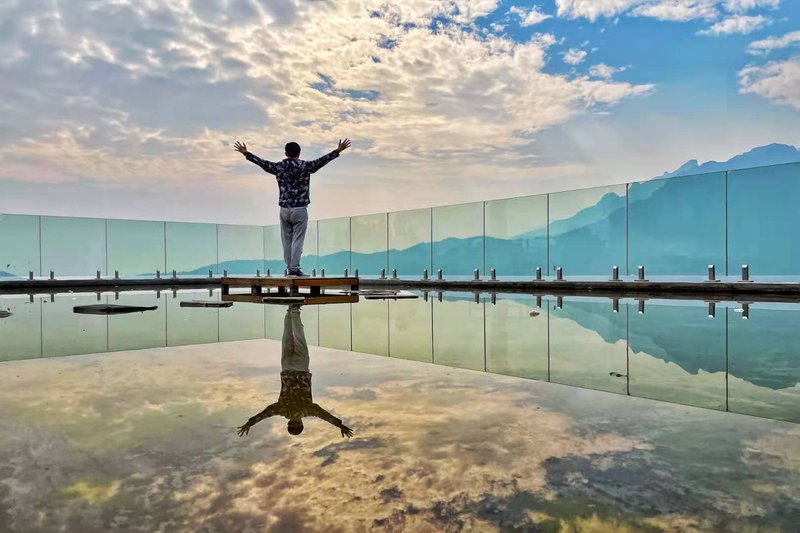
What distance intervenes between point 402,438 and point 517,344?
2.35 meters

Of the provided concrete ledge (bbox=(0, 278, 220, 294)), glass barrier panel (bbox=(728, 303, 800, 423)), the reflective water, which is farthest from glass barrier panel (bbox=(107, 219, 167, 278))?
glass barrier panel (bbox=(728, 303, 800, 423))

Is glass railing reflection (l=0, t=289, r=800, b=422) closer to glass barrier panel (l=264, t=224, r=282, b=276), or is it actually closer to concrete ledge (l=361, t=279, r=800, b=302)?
concrete ledge (l=361, t=279, r=800, b=302)

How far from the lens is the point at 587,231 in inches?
508

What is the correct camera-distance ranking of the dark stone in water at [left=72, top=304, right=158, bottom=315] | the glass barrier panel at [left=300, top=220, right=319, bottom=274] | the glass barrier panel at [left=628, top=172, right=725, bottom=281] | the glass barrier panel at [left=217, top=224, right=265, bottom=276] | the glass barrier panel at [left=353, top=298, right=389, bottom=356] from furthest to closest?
1. the glass barrier panel at [left=217, top=224, right=265, bottom=276]
2. the glass barrier panel at [left=300, top=220, right=319, bottom=274]
3. the glass barrier panel at [left=628, top=172, right=725, bottom=281]
4. the dark stone in water at [left=72, top=304, right=158, bottom=315]
5. the glass barrier panel at [left=353, top=298, right=389, bottom=356]

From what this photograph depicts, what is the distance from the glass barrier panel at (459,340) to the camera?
10.8 ft

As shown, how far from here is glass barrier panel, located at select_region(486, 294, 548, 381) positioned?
9.90 ft

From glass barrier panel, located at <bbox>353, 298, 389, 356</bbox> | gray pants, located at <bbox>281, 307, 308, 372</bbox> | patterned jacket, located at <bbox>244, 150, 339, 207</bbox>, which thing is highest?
patterned jacket, located at <bbox>244, 150, 339, 207</bbox>

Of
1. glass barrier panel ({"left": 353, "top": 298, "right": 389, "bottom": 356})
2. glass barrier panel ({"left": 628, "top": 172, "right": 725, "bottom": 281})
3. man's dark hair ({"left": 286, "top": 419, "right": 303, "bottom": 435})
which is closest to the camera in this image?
man's dark hair ({"left": 286, "top": 419, "right": 303, "bottom": 435})

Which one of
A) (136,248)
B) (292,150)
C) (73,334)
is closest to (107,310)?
(73,334)

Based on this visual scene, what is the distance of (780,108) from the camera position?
23641 millimetres

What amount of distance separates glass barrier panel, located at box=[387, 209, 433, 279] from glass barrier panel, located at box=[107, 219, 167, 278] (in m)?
7.64

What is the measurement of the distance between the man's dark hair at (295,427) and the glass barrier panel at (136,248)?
17.3 metres

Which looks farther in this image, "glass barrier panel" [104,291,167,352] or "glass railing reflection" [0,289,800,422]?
"glass barrier panel" [104,291,167,352]

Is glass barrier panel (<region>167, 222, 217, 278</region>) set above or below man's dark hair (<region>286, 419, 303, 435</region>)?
above
